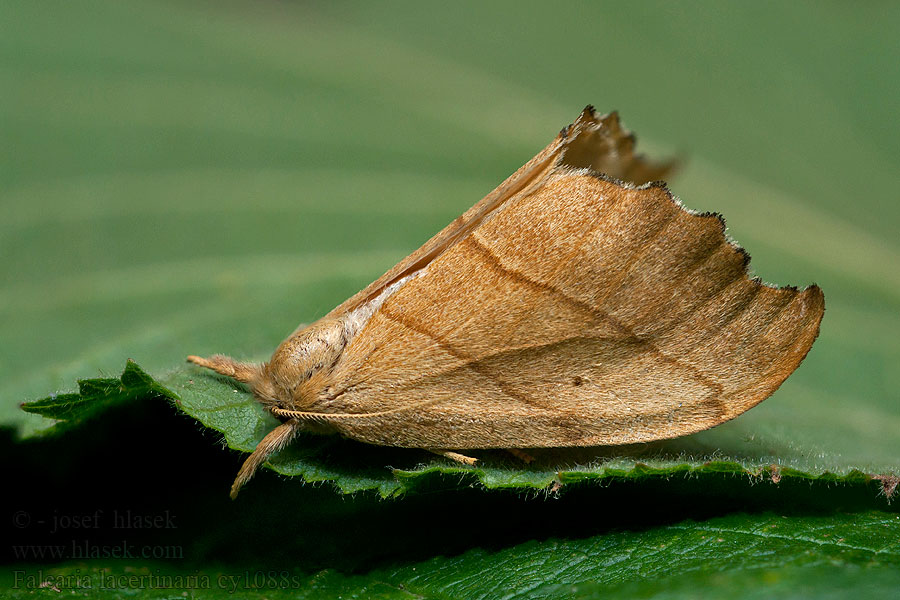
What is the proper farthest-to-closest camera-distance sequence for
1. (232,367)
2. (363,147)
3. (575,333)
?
1. (363,147)
2. (232,367)
3. (575,333)

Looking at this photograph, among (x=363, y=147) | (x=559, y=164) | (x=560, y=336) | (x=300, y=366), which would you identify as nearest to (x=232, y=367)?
(x=300, y=366)

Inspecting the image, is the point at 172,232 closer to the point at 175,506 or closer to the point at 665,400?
the point at 175,506

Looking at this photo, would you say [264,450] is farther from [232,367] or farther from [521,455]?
[521,455]

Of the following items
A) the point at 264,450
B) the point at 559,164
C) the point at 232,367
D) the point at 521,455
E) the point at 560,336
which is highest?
the point at 559,164

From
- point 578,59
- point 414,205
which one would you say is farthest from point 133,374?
point 578,59

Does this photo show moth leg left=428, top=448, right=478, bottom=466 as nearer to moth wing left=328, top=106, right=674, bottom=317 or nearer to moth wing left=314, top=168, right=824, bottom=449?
moth wing left=314, top=168, right=824, bottom=449

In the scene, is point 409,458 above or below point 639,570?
above

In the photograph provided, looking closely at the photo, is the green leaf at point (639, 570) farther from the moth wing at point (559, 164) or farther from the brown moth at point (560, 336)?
the moth wing at point (559, 164)

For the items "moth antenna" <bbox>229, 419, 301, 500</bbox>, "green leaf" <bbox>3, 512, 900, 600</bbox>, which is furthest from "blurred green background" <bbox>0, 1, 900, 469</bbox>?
"green leaf" <bbox>3, 512, 900, 600</bbox>

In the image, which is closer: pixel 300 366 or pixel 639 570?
pixel 639 570
